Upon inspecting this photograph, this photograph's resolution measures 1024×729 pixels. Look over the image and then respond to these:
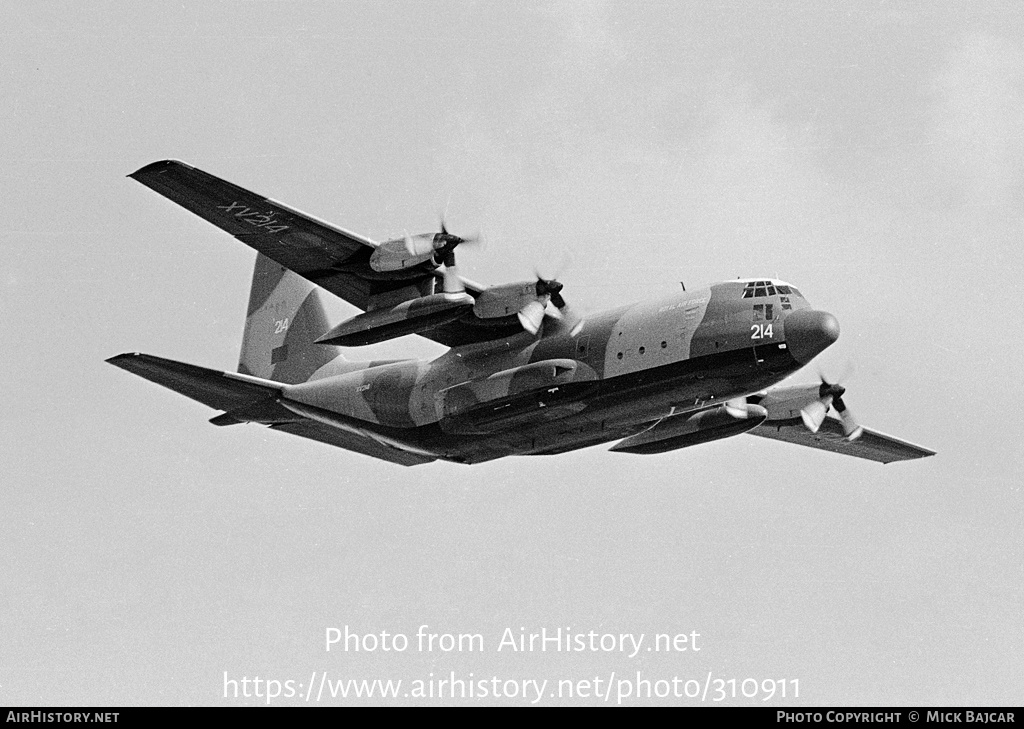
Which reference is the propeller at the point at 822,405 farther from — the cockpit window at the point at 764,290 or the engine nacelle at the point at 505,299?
the engine nacelle at the point at 505,299

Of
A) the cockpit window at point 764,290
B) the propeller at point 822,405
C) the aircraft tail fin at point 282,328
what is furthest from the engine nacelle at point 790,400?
the aircraft tail fin at point 282,328

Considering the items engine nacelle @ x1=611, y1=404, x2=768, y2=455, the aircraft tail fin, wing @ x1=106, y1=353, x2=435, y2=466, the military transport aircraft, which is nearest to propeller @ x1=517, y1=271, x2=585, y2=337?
the military transport aircraft

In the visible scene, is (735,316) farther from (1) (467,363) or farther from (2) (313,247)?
(2) (313,247)

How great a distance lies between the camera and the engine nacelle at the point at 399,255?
29.7 meters

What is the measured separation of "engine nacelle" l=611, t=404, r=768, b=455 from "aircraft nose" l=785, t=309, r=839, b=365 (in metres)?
4.54

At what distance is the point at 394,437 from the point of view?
3250 cm

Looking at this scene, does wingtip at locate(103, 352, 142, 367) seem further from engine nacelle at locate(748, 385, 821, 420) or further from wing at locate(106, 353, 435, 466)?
engine nacelle at locate(748, 385, 821, 420)

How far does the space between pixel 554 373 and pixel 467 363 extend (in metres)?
2.55

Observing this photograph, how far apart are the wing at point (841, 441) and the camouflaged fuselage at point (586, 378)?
5341 mm

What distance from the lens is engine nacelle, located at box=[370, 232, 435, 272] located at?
29688 mm

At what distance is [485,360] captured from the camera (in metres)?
31.5

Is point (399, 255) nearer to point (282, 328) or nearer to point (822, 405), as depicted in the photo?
point (282, 328)

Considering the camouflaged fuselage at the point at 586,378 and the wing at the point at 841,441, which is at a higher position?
the wing at the point at 841,441
